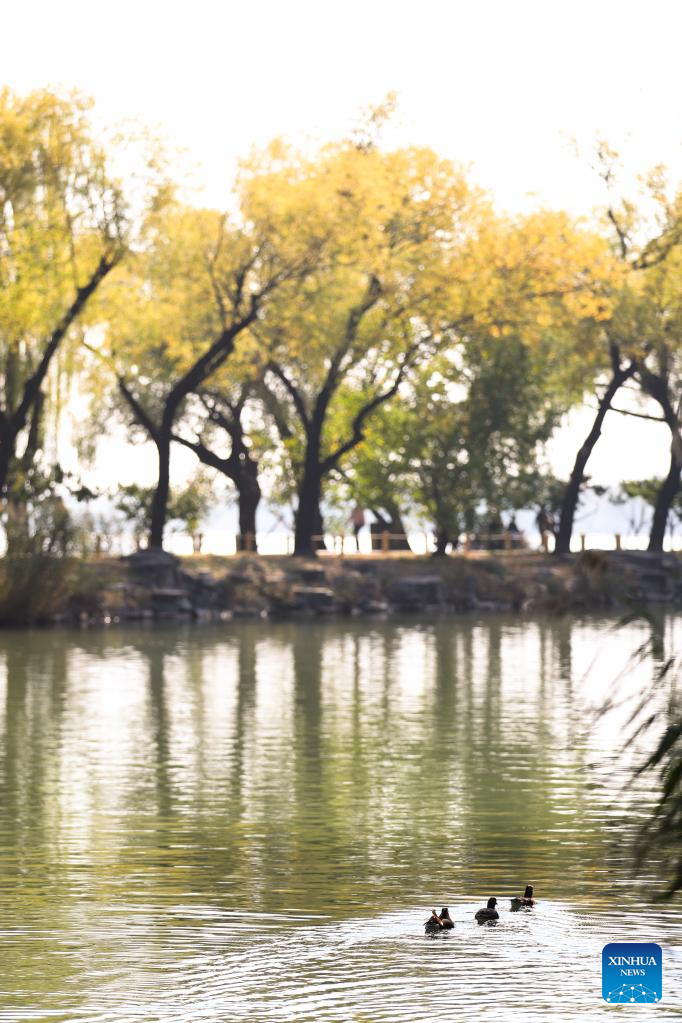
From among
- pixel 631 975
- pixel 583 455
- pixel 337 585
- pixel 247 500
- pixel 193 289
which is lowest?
pixel 631 975

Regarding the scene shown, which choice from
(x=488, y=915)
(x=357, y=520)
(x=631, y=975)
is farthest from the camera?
(x=357, y=520)

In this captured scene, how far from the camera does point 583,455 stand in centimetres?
6906

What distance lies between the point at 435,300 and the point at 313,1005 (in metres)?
51.4

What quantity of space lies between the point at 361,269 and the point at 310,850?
45.2m

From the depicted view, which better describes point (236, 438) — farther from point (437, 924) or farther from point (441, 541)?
point (437, 924)

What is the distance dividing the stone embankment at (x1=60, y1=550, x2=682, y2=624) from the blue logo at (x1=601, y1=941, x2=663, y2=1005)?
41.6 meters

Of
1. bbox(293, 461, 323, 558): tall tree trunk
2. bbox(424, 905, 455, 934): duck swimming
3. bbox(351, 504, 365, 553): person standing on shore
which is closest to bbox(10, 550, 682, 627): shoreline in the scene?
bbox(293, 461, 323, 558): tall tree trunk

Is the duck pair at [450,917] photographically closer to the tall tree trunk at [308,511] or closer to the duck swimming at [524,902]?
the duck swimming at [524,902]

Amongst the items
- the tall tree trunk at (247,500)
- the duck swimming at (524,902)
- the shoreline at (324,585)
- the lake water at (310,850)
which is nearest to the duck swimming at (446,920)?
the lake water at (310,850)

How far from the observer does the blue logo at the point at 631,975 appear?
11914 millimetres

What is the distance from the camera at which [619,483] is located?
258 feet

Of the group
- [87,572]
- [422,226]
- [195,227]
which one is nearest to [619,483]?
[422,226]

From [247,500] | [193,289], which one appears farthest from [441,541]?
[193,289]

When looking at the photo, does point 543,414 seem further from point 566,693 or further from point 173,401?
point 566,693
